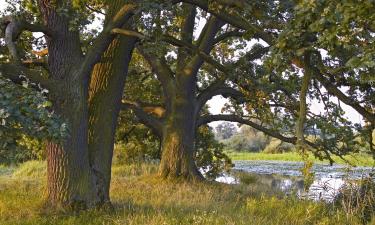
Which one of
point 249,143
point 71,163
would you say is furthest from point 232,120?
point 249,143

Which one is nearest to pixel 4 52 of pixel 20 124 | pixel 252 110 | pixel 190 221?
pixel 20 124

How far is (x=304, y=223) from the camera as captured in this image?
9.46 meters

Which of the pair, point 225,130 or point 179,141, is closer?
point 179,141

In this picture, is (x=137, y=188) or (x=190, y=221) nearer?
(x=190, y=221)

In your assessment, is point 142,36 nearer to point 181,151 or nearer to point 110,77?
point 110,77

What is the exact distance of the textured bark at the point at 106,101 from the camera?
10797 millimetres

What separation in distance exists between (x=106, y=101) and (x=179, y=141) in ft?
18.7

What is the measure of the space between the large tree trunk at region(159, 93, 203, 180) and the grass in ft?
3.11

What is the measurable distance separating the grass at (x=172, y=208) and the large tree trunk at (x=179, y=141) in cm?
95

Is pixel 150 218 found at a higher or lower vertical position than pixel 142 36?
lower

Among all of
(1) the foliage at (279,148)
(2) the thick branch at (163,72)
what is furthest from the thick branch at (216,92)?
(1) the foliage at (279,148)

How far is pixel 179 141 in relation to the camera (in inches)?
643

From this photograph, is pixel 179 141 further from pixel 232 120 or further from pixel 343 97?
pixel 343 97

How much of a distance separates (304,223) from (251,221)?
4.28ft
